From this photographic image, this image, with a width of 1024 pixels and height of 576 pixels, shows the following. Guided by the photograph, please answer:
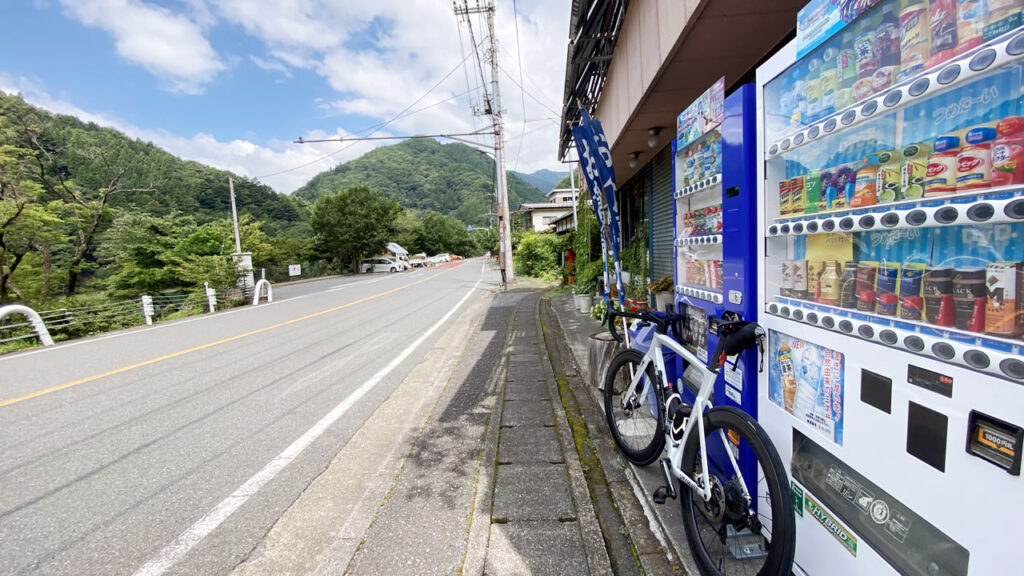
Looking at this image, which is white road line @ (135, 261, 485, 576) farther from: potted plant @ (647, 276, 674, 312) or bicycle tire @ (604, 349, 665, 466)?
potted plant @ (647, 276, 674, 312)

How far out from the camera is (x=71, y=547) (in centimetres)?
278

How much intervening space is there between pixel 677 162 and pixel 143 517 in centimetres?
474

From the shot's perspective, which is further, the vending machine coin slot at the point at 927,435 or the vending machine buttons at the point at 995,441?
the vending machine coin slot at the point at 927,435

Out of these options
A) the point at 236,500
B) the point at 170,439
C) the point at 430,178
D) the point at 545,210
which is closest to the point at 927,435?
the point at 236,500

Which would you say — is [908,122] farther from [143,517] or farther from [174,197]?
[174,197]

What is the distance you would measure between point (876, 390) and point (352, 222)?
45881 millimetres

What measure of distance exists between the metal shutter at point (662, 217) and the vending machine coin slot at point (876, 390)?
615cm

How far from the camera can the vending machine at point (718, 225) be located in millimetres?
2318

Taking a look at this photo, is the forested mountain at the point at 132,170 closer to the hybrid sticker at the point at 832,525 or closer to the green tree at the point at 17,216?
the green tree at the point at 17,216

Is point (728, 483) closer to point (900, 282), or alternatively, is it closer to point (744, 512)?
point (744, 512)

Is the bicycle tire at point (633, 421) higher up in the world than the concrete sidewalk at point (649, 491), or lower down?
higher up

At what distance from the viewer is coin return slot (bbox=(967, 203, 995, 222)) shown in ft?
3.86

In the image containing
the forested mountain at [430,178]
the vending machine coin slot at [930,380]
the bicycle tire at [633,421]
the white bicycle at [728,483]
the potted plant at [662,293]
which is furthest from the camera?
the forested mountain at [430,178]

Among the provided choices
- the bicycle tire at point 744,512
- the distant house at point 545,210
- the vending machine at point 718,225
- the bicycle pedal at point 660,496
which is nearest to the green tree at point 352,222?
the distant house at point 545,210
